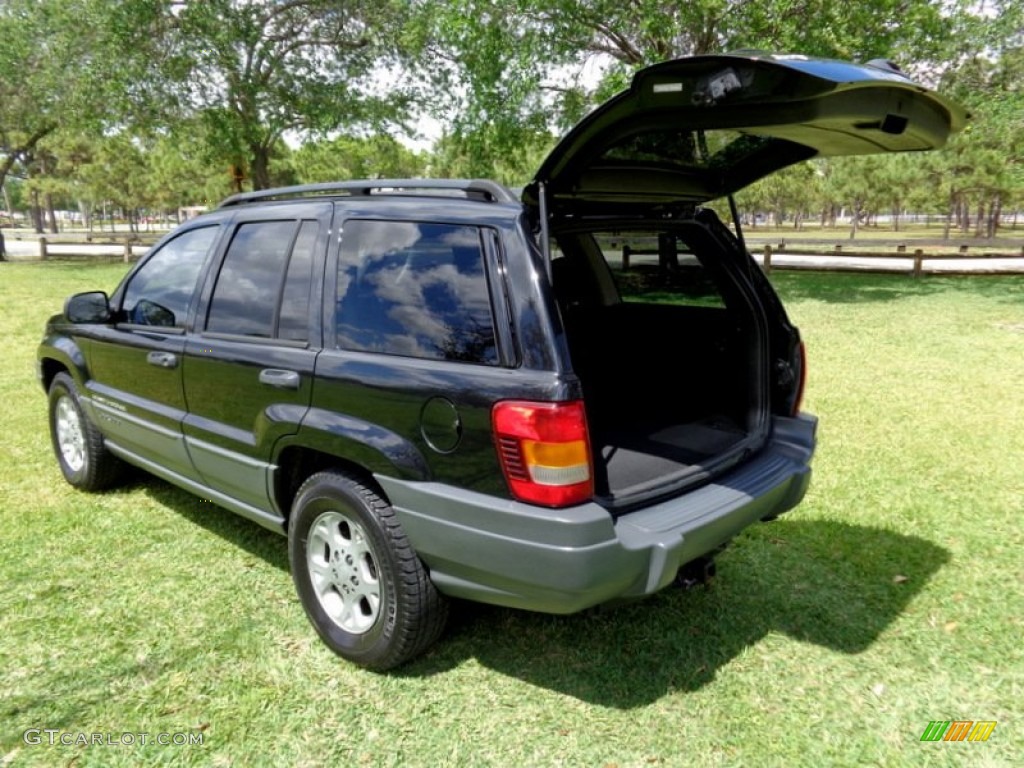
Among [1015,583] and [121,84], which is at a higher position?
[121,84]


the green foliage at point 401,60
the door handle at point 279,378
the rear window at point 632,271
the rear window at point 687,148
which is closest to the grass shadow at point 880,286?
the green foliage at point 401,60

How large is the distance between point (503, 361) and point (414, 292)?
19.9 inches

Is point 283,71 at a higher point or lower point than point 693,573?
higher

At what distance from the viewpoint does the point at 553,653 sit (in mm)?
2947

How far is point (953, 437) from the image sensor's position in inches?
219

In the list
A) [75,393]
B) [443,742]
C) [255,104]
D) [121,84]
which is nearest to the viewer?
[443,742]

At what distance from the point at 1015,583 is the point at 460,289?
3.16 meters

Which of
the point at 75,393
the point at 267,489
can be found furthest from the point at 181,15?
the point at 267,489

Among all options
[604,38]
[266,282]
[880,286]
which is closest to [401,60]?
[604,38]

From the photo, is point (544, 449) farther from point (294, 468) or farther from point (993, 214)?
point (993, 214)

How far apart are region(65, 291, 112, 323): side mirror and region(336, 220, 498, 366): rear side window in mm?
2020

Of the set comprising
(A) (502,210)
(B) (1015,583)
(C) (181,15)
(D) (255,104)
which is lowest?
(B) (1015,583)

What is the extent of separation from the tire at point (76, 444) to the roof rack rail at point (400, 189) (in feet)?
6.26

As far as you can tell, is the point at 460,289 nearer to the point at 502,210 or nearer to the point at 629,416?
the point at 502,210
